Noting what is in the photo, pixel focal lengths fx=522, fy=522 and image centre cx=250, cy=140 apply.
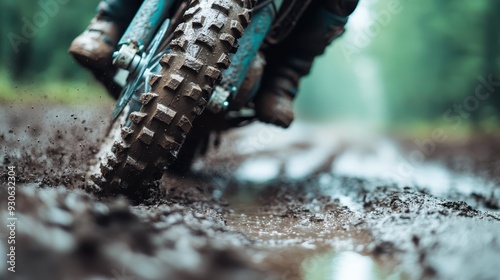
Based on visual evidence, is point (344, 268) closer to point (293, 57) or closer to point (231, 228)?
point (231, 228)

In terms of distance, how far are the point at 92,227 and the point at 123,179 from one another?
87cm

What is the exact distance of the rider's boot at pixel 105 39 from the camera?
9.14ft

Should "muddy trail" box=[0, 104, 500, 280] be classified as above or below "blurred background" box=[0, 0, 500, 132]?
below

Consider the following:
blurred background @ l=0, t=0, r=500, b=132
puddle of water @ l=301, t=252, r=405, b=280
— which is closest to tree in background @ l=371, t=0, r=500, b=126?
blurred background @ l=0, t=0, r=500, b=132

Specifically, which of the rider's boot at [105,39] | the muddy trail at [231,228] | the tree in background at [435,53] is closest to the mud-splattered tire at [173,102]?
the muddy trail at [231,228]

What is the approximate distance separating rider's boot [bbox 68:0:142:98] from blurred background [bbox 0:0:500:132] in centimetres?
334

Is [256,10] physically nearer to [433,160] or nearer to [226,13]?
[226,13]

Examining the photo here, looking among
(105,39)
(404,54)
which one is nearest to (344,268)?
(105,39)

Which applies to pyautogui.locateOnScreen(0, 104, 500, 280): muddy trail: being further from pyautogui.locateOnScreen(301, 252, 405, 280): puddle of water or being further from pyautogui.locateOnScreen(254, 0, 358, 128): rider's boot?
pyautogui.locateOnScreen(254, 0, 358, 128): rider's boot

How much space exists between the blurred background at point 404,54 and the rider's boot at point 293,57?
126 inches

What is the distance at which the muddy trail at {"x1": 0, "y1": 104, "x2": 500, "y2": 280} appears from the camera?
1.04 m

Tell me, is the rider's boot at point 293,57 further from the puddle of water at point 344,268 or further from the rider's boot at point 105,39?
the puddle of water at point 344,268

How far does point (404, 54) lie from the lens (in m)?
15.7

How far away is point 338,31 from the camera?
3.28m
